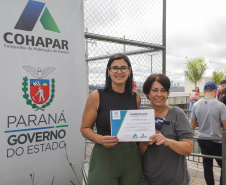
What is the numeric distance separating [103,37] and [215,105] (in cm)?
184

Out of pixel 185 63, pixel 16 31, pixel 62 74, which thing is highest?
pixel 185 63

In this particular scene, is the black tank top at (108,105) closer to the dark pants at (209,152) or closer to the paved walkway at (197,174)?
the dark pants at (209,152)

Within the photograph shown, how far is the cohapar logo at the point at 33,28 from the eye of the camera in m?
2.05

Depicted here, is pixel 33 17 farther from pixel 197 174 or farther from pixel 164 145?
pixel 197 174

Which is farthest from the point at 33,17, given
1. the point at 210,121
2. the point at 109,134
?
the point at 210,121

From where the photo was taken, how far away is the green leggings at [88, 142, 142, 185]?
1.74m

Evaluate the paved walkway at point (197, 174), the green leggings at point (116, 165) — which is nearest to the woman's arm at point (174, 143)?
the green leggings at point (116, 165)

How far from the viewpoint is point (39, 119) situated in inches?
86.4

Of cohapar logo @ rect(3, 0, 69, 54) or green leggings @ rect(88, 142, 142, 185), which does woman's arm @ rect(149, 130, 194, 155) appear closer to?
green leggings @ rect(88, 142, 142, 185)

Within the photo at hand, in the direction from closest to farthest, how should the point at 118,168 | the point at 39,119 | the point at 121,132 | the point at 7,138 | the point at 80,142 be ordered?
the point at 121,132
the point at 118,168
the point at 7,138
the point at 39,119
the point at 80,142

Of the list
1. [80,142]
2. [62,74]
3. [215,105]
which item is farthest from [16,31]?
[215,105]

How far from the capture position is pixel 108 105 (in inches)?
71.5

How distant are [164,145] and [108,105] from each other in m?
0.49

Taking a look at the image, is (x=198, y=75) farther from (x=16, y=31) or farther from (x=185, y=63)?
(x=16, y=31)
